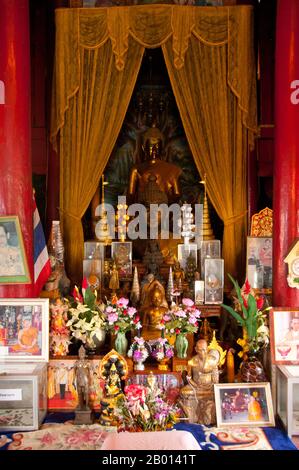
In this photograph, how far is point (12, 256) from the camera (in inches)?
197

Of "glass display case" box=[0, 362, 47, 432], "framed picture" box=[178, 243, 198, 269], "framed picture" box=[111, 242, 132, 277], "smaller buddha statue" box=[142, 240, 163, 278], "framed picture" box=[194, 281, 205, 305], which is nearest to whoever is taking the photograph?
"glass display case" box=[0, 362, 47, 432]

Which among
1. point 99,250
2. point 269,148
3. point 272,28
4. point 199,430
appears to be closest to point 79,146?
point 99,250

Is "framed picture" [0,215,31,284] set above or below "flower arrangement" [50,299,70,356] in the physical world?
above

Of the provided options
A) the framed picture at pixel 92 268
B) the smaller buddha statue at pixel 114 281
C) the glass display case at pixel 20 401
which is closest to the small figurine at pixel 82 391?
the glass display case at pixel 20 401

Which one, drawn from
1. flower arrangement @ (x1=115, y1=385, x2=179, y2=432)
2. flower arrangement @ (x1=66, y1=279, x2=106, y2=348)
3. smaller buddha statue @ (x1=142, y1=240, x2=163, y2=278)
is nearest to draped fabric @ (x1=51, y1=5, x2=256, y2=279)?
smaller buddha statue @ (x1=142, y1=240, x2=163, y2=278)

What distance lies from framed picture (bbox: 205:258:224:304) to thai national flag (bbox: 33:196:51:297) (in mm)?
1851

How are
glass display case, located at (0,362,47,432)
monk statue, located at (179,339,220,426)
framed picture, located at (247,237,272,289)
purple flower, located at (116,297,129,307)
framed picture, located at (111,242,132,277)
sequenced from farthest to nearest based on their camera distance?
framed picture, located at (111,242,132,277) < framed picture, located at (247,237,272,289) < purple flower, located at (116,297,129,307) < monk statue, located at (179,339,220,426) < glass display case, located at (0,362,47,432)

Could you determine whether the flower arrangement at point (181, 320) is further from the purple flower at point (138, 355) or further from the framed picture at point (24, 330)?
the framed picture at point (24, 330)

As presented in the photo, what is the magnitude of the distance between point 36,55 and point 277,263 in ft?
14.1

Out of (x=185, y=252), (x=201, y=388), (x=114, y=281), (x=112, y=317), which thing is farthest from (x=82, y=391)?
(x=185, y=252)

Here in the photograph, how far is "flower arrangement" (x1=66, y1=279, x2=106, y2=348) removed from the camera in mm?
5156

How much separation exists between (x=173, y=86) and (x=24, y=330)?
136 inches

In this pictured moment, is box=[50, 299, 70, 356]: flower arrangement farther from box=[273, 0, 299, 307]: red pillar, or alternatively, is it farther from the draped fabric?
box=[273, 0, 299, 307]: red pillar

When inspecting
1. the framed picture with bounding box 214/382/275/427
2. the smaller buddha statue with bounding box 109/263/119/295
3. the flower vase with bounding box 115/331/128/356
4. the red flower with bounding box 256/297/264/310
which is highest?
the smaller buddha statue with bounding box 109/263/119/295
